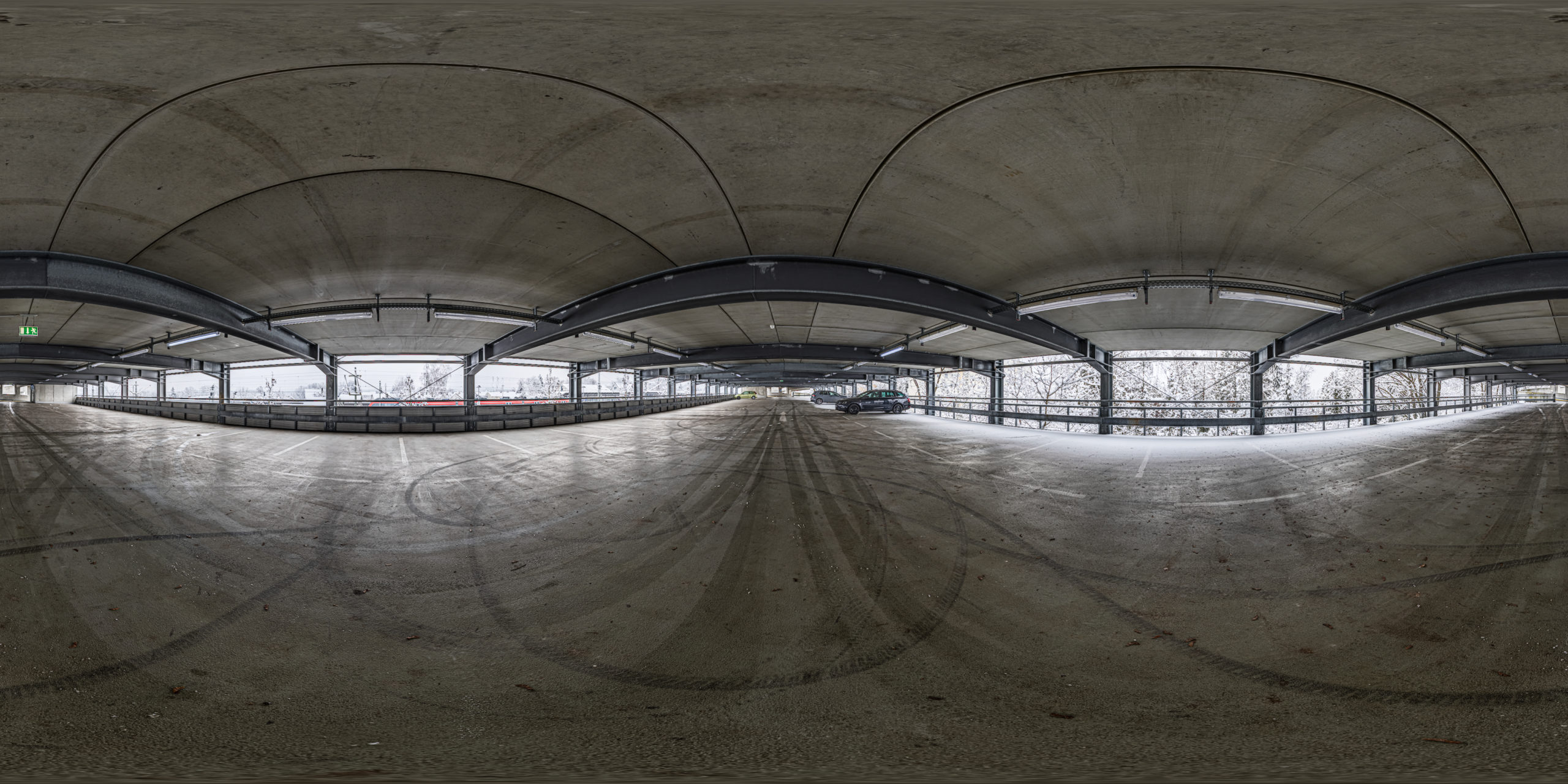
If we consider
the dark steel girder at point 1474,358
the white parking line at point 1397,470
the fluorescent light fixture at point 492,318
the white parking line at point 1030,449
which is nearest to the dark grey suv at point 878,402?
the white parking line at point 1030,449

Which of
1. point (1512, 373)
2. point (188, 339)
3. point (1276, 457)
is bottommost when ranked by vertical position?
point (1276, 457)

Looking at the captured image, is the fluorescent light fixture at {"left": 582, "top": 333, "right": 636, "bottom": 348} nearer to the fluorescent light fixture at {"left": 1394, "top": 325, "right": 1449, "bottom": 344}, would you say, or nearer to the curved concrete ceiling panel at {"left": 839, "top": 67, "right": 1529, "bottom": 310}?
the curved concrete ceiling panel at {"left": 839, "top": 67, "right": 1529, "bottom": 310}

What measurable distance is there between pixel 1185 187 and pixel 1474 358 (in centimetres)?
2502

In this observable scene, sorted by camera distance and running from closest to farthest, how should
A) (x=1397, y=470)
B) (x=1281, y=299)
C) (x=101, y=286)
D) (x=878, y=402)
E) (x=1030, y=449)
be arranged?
(x=101, y=286) < (x=1397, y=470) < (x=1281, y=299) < (x=1030, y=449) < (x=878, y=402)

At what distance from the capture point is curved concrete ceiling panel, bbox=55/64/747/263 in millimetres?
4410

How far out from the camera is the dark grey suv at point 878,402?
101 feet

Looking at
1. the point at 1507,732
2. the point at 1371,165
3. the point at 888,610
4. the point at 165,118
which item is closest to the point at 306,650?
the point at 888,610

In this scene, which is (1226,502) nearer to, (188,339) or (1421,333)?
(1421,333)

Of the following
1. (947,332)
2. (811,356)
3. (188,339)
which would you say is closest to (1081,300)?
(947,332)

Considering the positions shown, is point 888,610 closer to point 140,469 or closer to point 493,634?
point 493,634

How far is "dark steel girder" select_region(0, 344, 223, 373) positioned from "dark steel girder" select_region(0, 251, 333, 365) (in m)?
17.5

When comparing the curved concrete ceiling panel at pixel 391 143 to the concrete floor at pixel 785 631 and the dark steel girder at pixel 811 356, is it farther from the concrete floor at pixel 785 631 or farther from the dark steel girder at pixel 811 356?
the dark steel girder at pixel 811 356

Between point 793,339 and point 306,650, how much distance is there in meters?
18.1

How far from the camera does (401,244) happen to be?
25.9 ft
